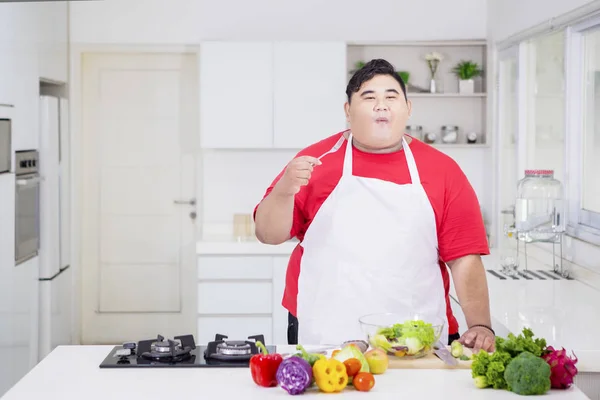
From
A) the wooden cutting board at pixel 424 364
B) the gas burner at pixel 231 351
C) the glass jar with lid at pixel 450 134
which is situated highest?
the glass jar with lid at pixel 450 134

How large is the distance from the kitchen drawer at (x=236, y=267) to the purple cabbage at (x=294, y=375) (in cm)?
322

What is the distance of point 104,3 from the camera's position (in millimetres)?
5574

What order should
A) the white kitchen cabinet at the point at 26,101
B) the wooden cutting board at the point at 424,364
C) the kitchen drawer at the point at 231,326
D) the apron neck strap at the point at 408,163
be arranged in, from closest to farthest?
the wooden cutting board at the point at 424,364 → the apron neck strap at the point at 408,163 → the white kitchen cabinet at the point at 26,101 → the kitchen drawer at the point at 231,326

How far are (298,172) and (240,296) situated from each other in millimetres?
3017

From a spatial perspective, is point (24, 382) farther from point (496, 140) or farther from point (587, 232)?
point (496, 140)

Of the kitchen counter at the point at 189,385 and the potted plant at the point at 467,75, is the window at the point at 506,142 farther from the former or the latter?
the kitchen counter at the point at 189,385

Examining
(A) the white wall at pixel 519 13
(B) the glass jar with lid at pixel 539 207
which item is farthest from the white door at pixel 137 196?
(B) the glass jar with lid at pixel 539 207

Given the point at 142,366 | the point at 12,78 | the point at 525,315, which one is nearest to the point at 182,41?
the point at 12,78

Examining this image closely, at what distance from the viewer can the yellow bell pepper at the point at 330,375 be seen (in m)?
1.82

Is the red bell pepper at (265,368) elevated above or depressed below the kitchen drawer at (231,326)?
above

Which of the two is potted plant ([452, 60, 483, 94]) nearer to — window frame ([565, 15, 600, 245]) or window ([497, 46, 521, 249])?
window ([497, 46, 521, 249])

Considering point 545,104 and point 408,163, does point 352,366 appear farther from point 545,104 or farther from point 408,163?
point 545,104

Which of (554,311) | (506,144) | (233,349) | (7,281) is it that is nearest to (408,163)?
(233,349)

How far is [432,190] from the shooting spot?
247 cm
